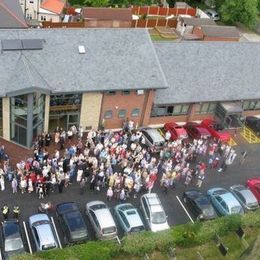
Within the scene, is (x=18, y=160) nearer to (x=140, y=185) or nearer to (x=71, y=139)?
(x=71, y=139)

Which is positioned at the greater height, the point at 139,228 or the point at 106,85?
the point at 106,85

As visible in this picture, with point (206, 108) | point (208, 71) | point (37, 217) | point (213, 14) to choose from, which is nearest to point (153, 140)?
point (206, 108)

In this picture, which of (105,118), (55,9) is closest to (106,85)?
(105,118)

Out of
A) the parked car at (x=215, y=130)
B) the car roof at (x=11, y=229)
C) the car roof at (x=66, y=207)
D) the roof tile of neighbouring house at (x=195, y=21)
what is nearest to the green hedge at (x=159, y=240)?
the car roof at (x=11, y=229)

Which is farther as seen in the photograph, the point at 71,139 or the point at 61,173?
the point at 71,139

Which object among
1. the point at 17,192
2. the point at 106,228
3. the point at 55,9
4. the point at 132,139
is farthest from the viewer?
the point at 55,9

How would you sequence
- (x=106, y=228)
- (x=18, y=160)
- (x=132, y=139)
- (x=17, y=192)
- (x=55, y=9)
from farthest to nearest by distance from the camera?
(x=55, y=9), (x=132, y=139), (x=18, y=160), (x=17, y=192), (x=106, y=228)

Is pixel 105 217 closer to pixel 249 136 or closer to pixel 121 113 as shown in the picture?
pixel 121 113

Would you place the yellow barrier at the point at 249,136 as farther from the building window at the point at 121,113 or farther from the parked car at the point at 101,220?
the parked car at the point at 101,220
